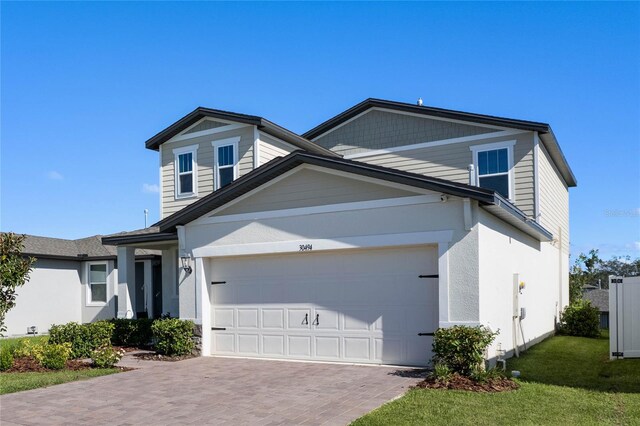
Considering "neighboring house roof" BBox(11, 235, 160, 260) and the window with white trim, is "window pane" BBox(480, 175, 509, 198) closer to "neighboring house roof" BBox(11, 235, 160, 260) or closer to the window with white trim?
"neighboring house roof" BBox(11, 235, 160, 260)

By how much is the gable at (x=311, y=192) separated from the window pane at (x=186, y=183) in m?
4.90

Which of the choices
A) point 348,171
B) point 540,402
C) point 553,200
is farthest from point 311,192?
point 553,200

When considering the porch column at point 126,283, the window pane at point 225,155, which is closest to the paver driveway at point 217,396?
the porch column at point 126,283

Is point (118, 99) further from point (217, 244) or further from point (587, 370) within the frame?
point (587, 370)

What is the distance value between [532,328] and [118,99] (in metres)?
12.8

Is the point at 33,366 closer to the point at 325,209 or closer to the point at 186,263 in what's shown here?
the point at 186,263

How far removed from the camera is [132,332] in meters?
16.1

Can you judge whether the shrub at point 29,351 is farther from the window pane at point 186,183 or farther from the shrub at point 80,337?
the window pane at point 186,183

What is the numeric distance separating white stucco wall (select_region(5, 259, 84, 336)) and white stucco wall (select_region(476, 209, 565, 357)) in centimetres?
1696

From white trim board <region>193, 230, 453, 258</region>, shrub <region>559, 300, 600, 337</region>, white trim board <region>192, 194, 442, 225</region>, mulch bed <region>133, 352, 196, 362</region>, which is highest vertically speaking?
white trim board <region>192, 194, 442, 225</region>

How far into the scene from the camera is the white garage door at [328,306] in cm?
1146

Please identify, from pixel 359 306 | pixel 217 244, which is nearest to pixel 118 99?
pixel 217 244

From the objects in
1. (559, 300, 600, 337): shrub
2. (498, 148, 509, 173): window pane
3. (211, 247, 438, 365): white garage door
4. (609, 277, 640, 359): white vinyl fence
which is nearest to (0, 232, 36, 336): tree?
(211, 247, 438, 365): white garage door

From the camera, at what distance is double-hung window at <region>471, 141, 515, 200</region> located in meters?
16.5
